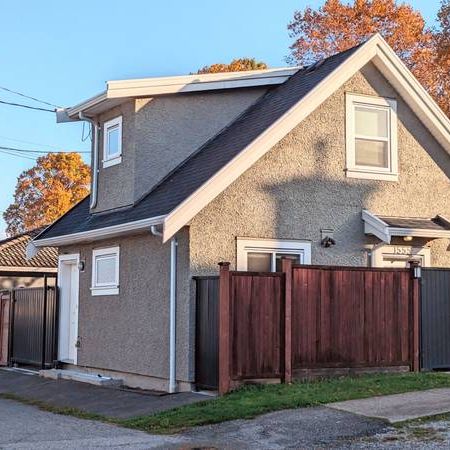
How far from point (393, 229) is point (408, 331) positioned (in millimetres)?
1886

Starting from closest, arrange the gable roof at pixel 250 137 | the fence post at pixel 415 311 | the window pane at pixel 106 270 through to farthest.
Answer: the gable roof at pixel 250 137 < the fence post at pixel 415 311 < the window pane at pixel 106 270

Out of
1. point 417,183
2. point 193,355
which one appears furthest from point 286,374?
point 417,183

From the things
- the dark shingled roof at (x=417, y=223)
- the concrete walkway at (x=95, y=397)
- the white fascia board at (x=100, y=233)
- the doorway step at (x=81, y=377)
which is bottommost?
the concrete walkway at (x=95, y=397)

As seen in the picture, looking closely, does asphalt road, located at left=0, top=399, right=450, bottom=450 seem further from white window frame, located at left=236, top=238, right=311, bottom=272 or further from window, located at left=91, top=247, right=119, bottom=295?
window, located at left=91, top=247, right=119, bottom=295

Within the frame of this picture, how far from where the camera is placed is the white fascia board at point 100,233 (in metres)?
13.6

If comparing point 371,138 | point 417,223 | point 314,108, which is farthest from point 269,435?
point 371,138

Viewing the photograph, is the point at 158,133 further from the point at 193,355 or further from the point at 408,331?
the point at 408,331

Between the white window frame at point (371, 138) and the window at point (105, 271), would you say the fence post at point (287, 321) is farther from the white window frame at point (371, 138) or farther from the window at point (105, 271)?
the window at point (105, 271)

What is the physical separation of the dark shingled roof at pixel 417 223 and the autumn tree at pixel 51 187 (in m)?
33.1

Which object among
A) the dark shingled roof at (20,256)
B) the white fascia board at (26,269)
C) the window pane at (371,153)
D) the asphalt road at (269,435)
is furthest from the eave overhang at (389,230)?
the white fascia board at (26,269)

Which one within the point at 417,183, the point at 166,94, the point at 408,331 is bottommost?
the point at 408,331

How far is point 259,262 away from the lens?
14320 millimetres

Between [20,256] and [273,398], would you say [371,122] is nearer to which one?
[273,398]

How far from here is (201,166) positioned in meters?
15.0
